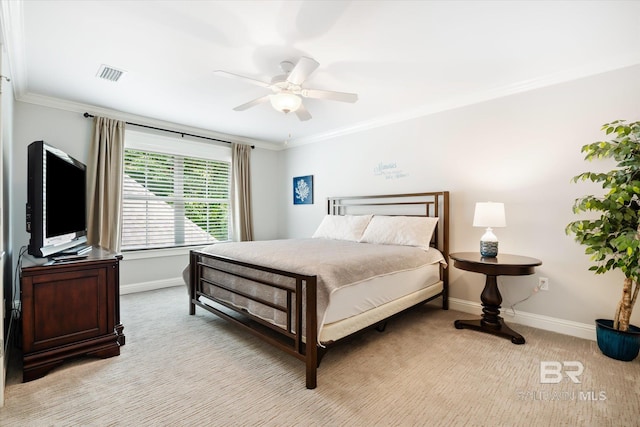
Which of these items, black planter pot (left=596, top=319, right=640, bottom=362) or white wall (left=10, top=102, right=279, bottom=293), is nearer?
black planter pot (left=596, top=319, right=640, bottom=362)

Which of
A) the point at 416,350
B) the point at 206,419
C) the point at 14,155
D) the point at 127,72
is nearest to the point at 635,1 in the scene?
the point at 416,350

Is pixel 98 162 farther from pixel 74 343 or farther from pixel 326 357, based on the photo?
pixel 326 357

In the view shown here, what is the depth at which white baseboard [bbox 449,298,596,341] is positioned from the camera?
8.71 feet

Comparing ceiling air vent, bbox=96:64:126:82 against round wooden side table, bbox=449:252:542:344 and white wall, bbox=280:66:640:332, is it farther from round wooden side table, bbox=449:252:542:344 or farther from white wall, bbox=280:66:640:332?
round wooden side table, bbox=449:252:542:344

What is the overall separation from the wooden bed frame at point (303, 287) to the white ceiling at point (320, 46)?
127cm

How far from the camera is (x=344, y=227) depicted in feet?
12.9

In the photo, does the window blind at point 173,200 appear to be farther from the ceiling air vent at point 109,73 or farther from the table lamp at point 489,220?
the table lamp at point 489,220

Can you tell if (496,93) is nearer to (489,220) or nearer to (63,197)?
(489,220)

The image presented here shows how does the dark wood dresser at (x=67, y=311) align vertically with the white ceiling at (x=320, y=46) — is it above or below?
below

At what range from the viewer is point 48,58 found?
253cm

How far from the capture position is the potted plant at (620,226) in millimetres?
2064

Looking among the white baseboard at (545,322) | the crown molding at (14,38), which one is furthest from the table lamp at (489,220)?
the crown molding at (14,38)

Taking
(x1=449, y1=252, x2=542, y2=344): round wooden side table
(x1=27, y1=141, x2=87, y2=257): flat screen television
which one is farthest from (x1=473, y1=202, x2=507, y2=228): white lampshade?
(x1=27, y1=141, x2=87, y2=257): flat screen television
